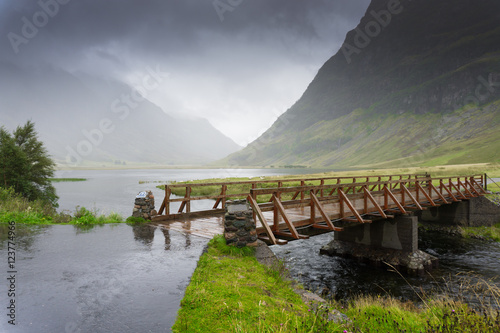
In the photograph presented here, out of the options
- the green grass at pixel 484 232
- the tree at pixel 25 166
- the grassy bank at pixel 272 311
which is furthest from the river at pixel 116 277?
the tree at pixel 25 166

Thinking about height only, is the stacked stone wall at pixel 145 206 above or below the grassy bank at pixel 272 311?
above

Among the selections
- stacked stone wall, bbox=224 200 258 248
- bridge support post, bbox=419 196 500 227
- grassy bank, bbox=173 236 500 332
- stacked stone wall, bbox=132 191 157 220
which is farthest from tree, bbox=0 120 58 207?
bridge support post, bbox=419 196 500 227

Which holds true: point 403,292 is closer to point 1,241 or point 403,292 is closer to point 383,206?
point 383,206

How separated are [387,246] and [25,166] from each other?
31.4 m

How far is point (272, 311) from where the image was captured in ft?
19.1

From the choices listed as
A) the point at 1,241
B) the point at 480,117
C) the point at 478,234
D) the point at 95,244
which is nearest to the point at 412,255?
the point at 478,234

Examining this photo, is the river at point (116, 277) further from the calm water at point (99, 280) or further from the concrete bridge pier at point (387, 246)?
the concrete bridge pier at point (387, 246)

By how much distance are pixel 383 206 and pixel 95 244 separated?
14.8 metres

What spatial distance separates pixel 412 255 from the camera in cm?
1661

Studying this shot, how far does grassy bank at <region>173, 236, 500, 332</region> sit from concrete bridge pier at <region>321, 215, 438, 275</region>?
10.2 metres

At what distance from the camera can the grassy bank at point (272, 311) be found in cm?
498

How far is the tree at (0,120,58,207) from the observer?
26.5 metres

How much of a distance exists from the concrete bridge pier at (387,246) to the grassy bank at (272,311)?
10226 millimetres

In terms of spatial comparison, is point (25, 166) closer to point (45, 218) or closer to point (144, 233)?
point (45, 218)
